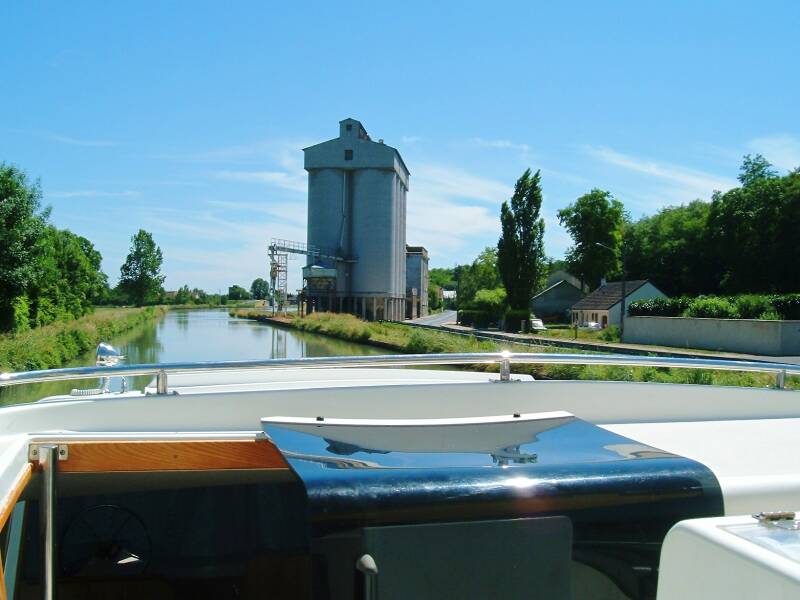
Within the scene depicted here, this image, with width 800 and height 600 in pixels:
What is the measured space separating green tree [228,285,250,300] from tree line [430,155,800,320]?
78.7 metres

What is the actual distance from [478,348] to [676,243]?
126 ft

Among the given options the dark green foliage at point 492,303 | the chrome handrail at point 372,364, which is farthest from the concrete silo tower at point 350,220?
the chrome handrail at point 372,364

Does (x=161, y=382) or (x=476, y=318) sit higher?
(x=161, y=382)

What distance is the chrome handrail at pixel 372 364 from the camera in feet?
8.93

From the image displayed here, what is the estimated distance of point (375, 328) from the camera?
38875mm

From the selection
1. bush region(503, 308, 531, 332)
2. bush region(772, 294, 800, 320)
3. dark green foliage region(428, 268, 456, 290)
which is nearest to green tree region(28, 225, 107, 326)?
bush region(503, 308, 531, 332)

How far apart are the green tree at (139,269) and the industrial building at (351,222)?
49452 mm

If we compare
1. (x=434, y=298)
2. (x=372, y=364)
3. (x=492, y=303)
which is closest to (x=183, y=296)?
(x=434, y=298)

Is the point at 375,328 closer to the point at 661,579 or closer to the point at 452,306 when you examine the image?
the point at 661,579

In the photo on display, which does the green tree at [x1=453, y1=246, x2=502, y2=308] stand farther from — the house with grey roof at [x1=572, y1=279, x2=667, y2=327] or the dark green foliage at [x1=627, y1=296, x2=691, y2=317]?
the dark green foliage at [x1=627, y1=296, x2=691, y2=317]

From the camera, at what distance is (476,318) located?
5191 centimetres

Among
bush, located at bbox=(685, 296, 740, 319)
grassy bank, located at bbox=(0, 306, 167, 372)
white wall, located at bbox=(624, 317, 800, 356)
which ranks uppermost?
bush, located at bbox=(685, 296, 740, 319)

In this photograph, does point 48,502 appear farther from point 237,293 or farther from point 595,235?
point 237,293

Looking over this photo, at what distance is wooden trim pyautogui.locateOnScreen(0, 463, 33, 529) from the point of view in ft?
4.86
